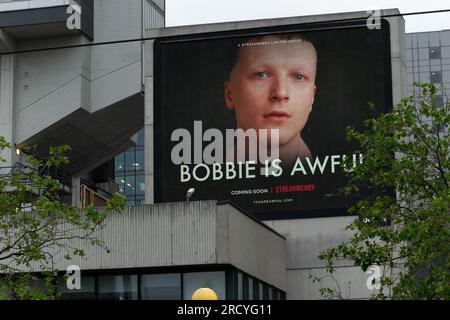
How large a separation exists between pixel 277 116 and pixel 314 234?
5.36 meters

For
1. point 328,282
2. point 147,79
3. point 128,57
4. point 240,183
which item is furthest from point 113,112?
point 328,282

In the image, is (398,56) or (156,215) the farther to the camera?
(398,56)

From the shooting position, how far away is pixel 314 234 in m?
45.4

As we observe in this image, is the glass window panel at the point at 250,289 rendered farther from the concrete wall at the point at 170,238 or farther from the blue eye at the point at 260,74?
the blue eye at the point at 260,74

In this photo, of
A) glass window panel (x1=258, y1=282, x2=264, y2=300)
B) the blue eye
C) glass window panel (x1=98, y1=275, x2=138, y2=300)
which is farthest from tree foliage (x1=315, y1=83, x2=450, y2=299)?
the blue eye

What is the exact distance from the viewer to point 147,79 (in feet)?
161

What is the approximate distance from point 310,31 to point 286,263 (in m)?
10.1

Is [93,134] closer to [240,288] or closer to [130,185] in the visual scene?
[240,288]

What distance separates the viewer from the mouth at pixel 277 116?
154 feet

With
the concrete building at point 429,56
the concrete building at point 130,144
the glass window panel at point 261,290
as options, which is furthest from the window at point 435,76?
the glass window panel at point 261,290

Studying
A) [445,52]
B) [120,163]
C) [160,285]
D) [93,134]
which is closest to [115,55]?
[93,134]

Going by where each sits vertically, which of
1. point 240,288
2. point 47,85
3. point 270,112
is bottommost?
point 240,288

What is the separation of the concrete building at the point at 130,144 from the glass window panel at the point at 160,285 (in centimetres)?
3
